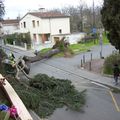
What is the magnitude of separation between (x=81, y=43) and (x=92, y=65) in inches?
941

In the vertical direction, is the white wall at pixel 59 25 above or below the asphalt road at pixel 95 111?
above

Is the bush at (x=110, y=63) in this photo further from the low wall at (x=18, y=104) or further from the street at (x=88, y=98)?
the low wall at (x=18, y=104)

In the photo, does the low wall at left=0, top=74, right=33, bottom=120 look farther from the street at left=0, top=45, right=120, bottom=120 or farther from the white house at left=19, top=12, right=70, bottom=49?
the white house at left=19, top=12, right=70, bottom=49

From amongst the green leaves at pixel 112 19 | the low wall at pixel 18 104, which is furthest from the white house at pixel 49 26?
the low wall at pixel 18 104

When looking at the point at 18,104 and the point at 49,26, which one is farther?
the point at 49,26

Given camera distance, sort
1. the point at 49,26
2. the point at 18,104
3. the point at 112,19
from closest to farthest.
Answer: the point at 18,104
the point at 112,19
the point at 49,26

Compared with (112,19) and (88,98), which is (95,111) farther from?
(112,19)

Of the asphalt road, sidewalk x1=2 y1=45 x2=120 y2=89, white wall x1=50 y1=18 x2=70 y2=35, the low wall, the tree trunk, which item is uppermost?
white wall x1=50 y1=18 x2=70 y2=35

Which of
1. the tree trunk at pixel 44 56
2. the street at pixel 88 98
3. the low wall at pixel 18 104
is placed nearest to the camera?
the low wall at pixel 18 104

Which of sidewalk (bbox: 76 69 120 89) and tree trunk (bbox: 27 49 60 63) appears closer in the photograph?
sidewalk (bbox: 76 69 120 89)

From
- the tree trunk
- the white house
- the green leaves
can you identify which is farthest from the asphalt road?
the white house

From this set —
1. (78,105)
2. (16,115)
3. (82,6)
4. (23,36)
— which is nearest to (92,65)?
(78,105)

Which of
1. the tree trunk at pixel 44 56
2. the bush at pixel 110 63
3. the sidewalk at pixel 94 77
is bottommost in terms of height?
the sidewalk at pixel 94 77

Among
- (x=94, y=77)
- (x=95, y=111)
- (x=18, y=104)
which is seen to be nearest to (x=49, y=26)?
(x=94, y=77)
